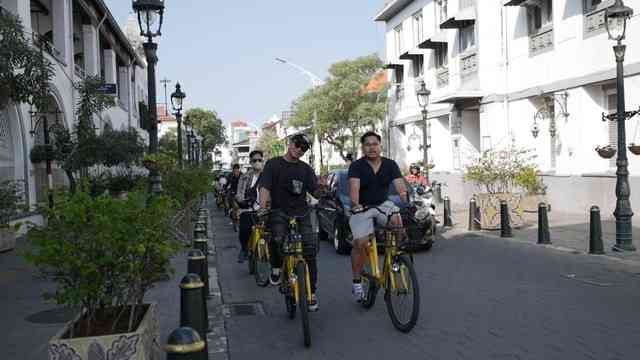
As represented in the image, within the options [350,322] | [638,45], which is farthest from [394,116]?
[350,322]

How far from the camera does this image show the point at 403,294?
625 centimetres

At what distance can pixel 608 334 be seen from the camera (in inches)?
233

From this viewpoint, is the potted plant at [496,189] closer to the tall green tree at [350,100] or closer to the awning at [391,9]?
the awning at [391,9]

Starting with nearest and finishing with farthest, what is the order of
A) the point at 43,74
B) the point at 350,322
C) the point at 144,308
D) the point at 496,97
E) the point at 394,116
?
1. the point at 144,308
2. the point at 350,322
3. the point at 43,74
4. the point at 496,97
5. the point at 394,116

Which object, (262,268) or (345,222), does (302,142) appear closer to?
(262,268)

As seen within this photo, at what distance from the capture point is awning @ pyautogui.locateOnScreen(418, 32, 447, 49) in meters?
26.8

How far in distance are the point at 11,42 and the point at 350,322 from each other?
5.58 meters

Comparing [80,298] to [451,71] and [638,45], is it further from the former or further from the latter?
[451,71]

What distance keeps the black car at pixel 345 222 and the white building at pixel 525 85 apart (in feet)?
22.6

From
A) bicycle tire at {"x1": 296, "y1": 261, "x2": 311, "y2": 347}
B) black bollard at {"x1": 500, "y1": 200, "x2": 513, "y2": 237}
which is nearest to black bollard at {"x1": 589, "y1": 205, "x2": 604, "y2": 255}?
black bollard at {"x1": 500, "y1": 200, "x2": 513, "y2": 237}

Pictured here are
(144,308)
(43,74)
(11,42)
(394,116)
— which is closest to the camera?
(144,308)

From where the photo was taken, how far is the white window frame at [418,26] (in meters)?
30.4

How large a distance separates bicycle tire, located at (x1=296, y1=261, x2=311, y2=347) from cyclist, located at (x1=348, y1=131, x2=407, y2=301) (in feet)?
2.84

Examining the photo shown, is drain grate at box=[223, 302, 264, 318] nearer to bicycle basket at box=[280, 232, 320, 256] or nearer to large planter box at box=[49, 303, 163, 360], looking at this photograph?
bicycle basket at box=[280, 232, 320, 256]
